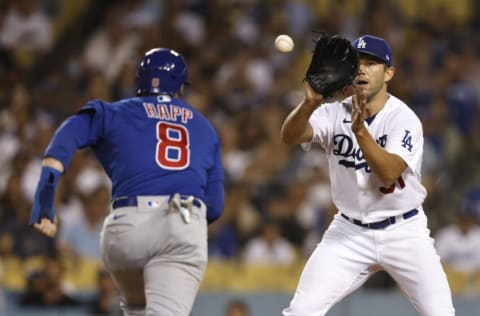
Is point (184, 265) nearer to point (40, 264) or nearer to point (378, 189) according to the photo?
point (378, 189)

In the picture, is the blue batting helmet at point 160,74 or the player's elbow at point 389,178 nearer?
the player's elbow at point 389,178

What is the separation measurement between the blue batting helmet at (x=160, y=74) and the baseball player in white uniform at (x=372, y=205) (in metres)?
0.67

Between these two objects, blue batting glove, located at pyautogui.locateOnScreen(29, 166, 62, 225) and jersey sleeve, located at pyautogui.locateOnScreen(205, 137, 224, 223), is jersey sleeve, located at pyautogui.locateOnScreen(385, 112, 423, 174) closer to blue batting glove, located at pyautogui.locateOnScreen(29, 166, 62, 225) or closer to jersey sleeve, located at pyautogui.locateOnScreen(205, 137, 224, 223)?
jersey sleeve, located at pyautogui.locateOnScreen(205, 137, 224, 223)

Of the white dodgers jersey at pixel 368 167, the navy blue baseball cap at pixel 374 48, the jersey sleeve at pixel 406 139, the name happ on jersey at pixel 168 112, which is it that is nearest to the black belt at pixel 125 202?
the name happ on jersey at pixel 168 112

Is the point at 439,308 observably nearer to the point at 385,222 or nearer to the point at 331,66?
the point at 385,222

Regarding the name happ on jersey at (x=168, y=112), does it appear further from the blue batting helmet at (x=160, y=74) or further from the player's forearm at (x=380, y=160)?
the player's forearm at (x=380, y=160)

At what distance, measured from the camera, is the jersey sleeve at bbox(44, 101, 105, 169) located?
483cm

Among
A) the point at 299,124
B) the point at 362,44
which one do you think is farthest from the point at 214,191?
the point at 362,44

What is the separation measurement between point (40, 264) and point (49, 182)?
13.3ft

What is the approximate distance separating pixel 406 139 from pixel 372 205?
1.34 feet

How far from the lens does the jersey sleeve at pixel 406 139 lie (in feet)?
17.0

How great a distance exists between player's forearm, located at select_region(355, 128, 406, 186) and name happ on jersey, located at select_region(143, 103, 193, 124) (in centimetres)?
96

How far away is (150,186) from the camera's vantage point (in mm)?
4992

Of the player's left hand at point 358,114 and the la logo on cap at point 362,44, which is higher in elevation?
the la logo on cap at point 362,44
